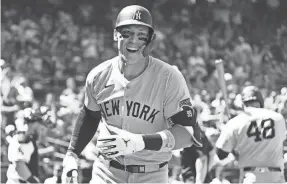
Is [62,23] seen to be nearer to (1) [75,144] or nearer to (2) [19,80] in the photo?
(2) [19,80]

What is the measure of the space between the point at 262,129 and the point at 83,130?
2.78 meters

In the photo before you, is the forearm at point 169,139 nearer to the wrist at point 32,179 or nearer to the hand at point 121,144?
the hand at point 121,144

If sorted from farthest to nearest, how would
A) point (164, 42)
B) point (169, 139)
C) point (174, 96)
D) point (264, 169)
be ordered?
point (164, 42) < point (264, 169) < point (174, 96) < point (169, 139)

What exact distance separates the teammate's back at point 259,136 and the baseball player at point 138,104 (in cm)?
262

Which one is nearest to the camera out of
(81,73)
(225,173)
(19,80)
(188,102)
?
(188,102)

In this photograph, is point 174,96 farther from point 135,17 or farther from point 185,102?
point 135,17

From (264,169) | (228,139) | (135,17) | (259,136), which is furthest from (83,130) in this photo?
(264,169)

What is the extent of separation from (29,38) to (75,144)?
1205cm

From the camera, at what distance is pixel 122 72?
3857 mm

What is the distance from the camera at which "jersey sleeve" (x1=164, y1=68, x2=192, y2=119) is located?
3.66 metres

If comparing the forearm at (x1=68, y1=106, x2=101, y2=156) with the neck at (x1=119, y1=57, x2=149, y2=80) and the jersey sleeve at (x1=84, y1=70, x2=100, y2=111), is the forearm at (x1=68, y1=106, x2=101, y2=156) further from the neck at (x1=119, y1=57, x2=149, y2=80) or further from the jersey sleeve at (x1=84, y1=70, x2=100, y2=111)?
the neck at (x1=119, y1=57, x2=149, y2=80)

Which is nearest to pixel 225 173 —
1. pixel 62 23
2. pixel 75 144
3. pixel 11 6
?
pixel 75 144

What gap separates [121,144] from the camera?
3.38 metres

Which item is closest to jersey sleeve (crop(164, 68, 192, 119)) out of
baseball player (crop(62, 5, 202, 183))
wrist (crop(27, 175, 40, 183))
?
baseball player (crop(62, 5, 202, 183))
